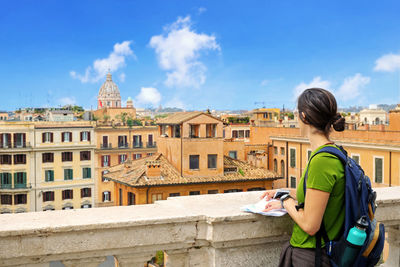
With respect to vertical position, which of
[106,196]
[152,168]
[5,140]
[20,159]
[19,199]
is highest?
[5,140]

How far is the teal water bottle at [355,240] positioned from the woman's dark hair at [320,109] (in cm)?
54

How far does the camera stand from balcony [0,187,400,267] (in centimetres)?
248

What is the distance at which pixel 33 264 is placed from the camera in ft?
8.29

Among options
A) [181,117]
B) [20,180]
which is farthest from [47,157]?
[181,117]

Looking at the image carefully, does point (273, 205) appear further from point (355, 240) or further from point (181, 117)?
point (181, 117)

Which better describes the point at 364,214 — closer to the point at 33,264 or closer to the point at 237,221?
the point at 237,221

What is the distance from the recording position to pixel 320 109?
2.51 meters

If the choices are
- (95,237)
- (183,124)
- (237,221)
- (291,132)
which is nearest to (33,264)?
(95,237)

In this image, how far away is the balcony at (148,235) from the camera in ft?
8.15

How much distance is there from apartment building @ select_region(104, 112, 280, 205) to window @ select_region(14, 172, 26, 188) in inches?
685

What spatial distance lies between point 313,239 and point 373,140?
1208 inches

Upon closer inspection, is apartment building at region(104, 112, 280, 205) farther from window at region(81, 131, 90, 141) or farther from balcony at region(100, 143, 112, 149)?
balcony at region(100, 143, 112, 149)

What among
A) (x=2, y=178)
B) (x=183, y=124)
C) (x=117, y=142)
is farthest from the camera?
(x=117, y=142)

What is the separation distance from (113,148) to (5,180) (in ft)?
40.4
